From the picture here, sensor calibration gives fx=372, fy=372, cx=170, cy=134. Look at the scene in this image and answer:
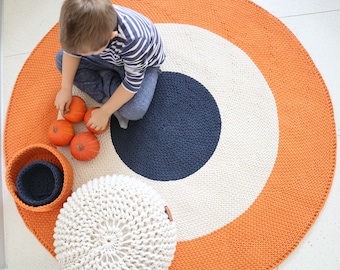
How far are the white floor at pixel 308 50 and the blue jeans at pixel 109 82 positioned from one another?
198 mm

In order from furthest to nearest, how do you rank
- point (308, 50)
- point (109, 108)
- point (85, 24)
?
1. point (308, 50)
2. point (109, 108)
3. point (85, 24)

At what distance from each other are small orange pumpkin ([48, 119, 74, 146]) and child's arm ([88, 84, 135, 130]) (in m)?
0.06

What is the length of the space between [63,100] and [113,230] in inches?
13.2

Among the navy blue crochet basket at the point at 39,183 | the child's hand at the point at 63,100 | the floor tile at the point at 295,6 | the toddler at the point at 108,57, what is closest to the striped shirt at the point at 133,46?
the toddler at the point at 108,57

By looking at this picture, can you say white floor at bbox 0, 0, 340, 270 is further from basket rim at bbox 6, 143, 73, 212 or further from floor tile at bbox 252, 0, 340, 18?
basket rim at bbox 6, 143, 73, 212

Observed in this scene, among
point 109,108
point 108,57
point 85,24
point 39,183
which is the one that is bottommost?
point 39,183

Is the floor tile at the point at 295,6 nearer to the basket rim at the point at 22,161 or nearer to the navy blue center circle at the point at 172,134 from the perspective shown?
the navy blue center circle at the point at 172,134

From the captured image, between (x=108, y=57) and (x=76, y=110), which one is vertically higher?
(x=108, y=57)

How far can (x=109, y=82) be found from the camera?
882mm

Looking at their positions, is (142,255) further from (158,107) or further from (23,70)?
(23,70)

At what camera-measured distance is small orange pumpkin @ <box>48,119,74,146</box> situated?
0.87 meters

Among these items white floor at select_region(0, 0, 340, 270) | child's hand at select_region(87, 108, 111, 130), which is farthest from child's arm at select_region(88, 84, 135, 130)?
white floor at select_region(0, 0, 340, 270)

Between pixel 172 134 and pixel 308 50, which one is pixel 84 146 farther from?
pixel 308 50

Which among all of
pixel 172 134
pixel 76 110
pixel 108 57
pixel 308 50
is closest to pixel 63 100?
pixel 76 110
